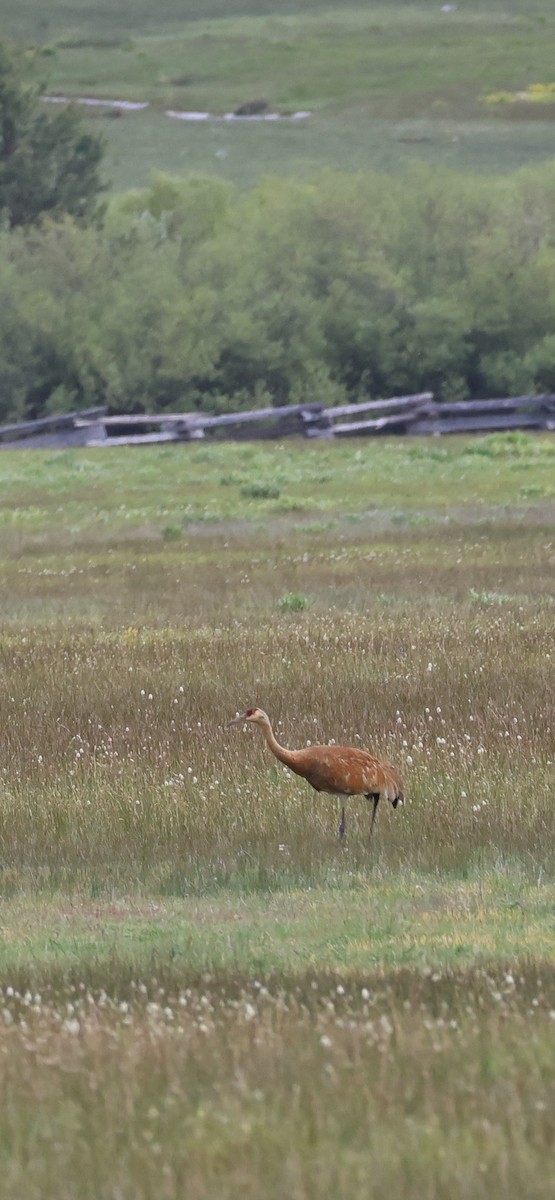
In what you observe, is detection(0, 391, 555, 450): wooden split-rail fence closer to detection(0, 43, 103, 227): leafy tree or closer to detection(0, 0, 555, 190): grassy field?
detection(0, 43, 103, 227): leafy tree

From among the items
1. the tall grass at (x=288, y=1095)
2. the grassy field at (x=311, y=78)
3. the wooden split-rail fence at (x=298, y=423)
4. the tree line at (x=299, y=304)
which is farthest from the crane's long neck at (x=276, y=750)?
the grassy field at (x=311, y=78)

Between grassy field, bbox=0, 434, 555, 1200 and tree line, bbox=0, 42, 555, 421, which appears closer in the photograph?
grassy field, bbox=0, 434, 555, 1200

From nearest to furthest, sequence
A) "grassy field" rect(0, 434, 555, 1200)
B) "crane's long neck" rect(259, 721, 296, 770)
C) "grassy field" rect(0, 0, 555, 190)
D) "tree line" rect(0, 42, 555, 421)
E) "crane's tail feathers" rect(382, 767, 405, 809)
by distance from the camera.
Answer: "grassy field" rect(0, 434, 555, 1200) < "crane's long neck" rect(259, 721, 296, 770) < "crane's tail feathers" rect(382, 767, 405, 809) < "tree line" rect(0, 42, 555, 421) < "grassy field" rect(0, 0, 555, 190)

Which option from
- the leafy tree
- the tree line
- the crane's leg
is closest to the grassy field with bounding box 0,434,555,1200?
the crane's leg

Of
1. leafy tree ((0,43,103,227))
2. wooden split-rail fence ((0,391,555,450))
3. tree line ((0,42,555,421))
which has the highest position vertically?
leafy tree ((0,43,103,227))

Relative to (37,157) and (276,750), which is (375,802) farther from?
(37,157)

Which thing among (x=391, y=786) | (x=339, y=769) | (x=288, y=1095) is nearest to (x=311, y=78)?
(x=391, y=786)

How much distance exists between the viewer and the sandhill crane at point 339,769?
9.99 meters

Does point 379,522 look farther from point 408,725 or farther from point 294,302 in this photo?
point 294,302

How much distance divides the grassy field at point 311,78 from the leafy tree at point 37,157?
59848 mm

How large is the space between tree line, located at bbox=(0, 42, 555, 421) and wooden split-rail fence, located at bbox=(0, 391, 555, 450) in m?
4.56

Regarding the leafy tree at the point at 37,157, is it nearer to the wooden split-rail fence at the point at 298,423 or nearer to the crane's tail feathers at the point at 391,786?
the wooden split-rail fence at the point at 298,423

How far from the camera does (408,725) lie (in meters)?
13.4

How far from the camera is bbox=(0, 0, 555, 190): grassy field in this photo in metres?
141
